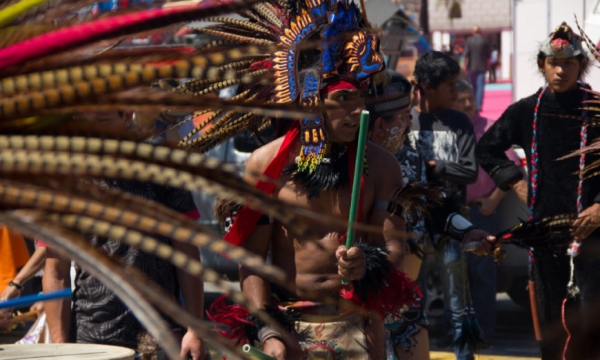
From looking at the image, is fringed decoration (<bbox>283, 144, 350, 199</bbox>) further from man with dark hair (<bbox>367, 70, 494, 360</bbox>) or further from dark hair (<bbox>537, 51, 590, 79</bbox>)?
dark hair (<bbox>537, 51, 590, 79</bbox>)

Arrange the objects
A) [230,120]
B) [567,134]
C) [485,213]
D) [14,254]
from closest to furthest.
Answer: [230,120] < [567,134] < [14,254] < [485,213]

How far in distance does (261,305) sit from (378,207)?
24.4 inches

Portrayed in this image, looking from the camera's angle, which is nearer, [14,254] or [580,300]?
[580,300]

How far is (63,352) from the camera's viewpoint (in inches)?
117

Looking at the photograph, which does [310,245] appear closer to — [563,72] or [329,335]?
[329,335]

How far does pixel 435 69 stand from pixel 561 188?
1144 millimetres

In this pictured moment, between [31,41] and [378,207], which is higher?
[31,41]

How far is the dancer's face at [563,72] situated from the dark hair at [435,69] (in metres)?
0.71

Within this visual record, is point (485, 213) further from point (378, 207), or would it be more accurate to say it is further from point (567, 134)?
point (378, 207)

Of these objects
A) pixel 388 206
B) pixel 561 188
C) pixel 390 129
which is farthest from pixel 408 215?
pixel 561 188

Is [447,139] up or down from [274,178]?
down

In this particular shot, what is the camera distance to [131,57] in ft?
3.75

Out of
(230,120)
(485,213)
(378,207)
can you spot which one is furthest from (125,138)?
(485,213)

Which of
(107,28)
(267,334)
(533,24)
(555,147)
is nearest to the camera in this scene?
(107,28)
